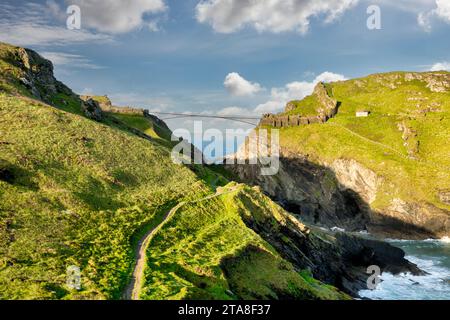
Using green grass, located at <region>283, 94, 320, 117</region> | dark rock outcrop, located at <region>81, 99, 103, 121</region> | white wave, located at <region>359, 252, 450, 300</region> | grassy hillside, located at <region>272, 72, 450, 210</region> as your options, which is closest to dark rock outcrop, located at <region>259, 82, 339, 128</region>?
green grass, located at <region>283, 94, 320, 117</region>

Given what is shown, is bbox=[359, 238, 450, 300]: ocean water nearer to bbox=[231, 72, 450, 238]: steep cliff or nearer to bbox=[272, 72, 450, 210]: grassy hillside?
bbox=[231, 72, 450, 238]: steep cliff

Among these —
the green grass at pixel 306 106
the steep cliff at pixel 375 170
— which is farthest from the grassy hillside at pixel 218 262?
the green grass at pixel 306 106

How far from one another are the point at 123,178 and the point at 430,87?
165825 mm

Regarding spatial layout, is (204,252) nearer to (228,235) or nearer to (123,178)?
(228,235)

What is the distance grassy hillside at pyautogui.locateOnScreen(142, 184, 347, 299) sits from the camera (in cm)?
3503

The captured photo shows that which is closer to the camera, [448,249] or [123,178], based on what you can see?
[123,178]

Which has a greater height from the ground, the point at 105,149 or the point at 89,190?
the point at 105,149

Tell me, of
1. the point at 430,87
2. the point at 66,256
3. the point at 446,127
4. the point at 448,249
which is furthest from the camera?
the point at 430,87

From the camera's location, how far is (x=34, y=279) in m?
32.0

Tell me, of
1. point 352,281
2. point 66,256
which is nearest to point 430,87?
point 352,281

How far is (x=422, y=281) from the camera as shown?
75.1 m

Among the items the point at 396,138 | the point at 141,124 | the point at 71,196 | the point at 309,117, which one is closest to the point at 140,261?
the point at 71,196

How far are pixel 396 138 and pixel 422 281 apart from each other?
82.1 m

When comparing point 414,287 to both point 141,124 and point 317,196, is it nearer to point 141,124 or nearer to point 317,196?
point 317,196
